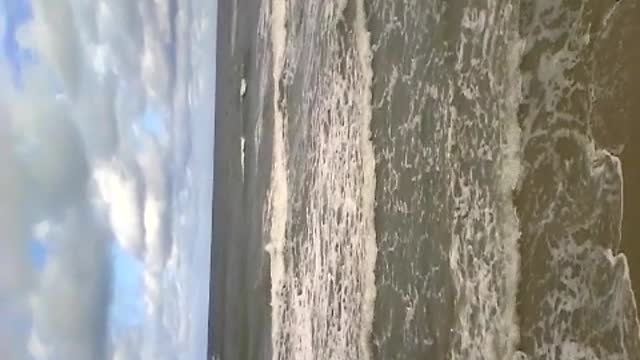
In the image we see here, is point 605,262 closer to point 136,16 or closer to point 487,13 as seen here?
point 487,13

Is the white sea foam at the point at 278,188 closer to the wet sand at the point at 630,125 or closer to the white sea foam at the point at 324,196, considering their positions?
the white sea foam at the point at 324,196

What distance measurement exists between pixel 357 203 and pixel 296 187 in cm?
15

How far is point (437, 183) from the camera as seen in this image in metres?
0.63

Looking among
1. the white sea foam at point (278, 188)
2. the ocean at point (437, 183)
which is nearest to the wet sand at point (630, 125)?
the ocean at point (437, 183)

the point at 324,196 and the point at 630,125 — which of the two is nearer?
the point at 630,125

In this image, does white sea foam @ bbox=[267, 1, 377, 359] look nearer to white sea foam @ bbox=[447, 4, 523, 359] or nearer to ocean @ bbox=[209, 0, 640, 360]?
ocean @ bbox=[209, 0, 640, 360]

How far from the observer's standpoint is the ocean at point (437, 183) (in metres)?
0.49

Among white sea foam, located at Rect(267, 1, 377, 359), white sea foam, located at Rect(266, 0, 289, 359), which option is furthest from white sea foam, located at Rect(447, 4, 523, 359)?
white sea foam, located at Rect(266, 0, 289, 359)

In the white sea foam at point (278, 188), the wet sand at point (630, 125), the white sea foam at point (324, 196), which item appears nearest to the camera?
→ the wet sand at point (630, 125)

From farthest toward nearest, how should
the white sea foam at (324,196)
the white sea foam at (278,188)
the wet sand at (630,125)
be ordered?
the white sea foam at (278,188) → the white sea foam at (324,196) → the wet sand at (630,125)

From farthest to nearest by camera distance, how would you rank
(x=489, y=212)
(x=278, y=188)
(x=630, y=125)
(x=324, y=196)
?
(x=278, y=188)
(x=324, y=196)
(x=489, y=212)
(x=630, y=125)

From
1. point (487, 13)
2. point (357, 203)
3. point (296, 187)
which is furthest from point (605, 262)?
point (296, 187)

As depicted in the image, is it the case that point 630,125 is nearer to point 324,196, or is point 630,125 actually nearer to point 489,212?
point 489,212

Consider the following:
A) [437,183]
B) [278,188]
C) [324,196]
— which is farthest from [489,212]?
[278,188]
